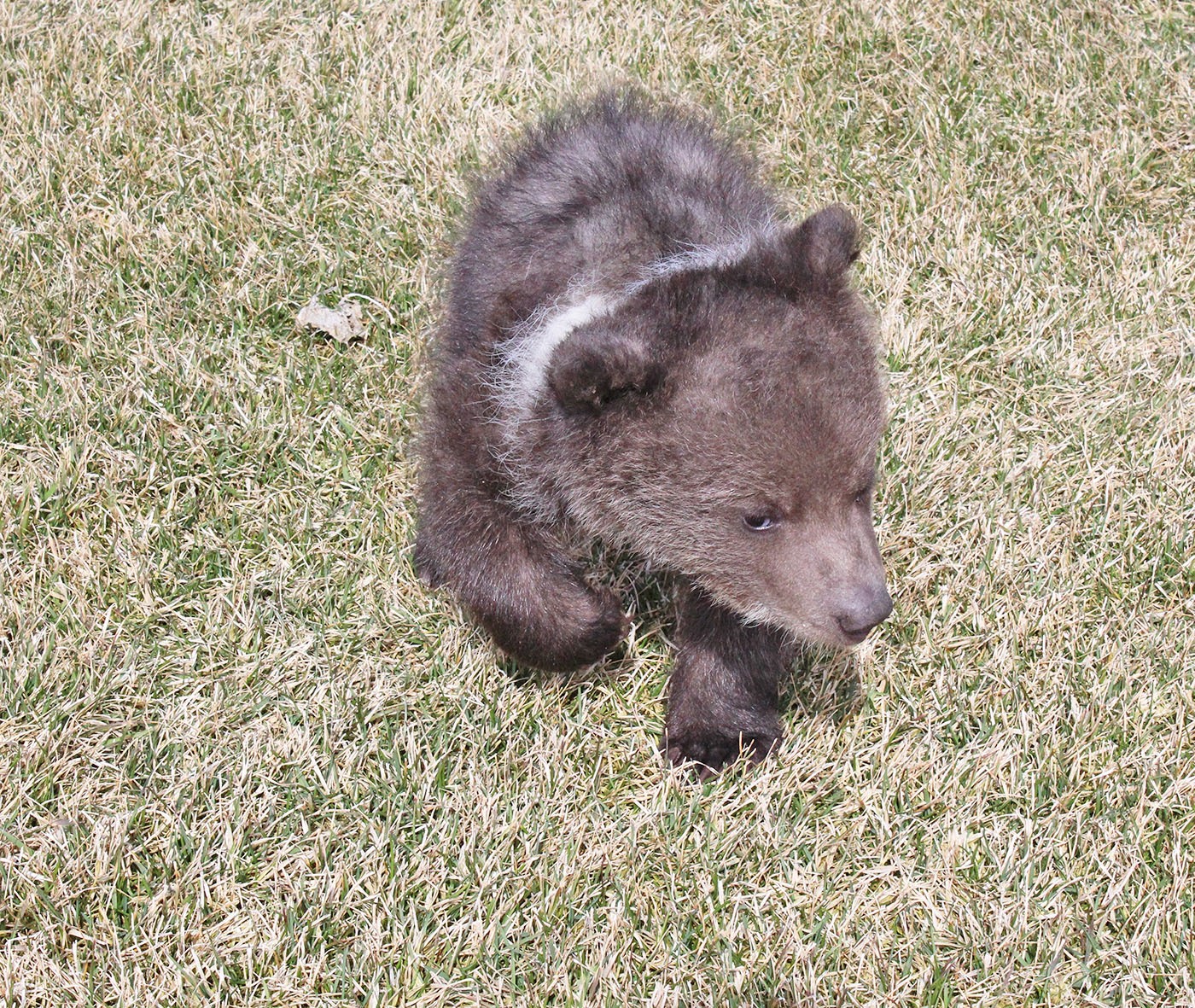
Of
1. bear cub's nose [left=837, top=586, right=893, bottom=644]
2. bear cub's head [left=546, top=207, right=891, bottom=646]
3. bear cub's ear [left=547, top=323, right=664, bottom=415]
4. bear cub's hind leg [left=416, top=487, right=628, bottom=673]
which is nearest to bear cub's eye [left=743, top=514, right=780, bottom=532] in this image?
bear cub's head [left=546, top=207, right=891, bottom=646]

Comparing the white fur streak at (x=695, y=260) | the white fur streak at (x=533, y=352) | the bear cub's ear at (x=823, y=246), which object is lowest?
the white fur streak at (x=533, y=352)

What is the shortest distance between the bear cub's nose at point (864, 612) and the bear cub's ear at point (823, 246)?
1.01 m

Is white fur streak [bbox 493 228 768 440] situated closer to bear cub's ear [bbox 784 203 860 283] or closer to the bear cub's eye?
bear cub's ear [bbox 784 203 860 283]

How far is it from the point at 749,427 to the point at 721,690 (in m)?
1.08

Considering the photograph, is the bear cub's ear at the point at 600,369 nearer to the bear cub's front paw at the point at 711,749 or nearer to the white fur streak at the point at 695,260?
the white fur streak at the point at 695,260

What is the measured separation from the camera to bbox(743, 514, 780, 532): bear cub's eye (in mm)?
3803

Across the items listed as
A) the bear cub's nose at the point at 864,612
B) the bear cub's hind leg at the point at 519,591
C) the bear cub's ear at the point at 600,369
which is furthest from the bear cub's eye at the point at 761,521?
the bear cub's hind leg at the point at 519,591

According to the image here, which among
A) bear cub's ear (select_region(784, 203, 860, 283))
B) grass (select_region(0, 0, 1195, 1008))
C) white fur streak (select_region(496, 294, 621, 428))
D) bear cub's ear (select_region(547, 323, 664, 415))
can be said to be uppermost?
bear cub's ear (select_region(784, 203, 860, 283))

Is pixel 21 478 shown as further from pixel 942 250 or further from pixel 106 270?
pixel 942 250

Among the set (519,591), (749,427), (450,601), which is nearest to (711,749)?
(519,591)

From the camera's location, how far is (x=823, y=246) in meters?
4.00

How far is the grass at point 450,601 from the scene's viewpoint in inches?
148

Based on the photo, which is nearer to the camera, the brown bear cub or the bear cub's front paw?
the brown bear cub

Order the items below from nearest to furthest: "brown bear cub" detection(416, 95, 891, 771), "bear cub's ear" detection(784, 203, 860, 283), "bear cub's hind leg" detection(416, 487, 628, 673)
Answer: "brown bear cub" detection(416, 95, 891, 771)
"bear cub's ear" detection(784, 203, 860, 283)
"bear cub's hind leg" detection(416, 487, 628, 673)
